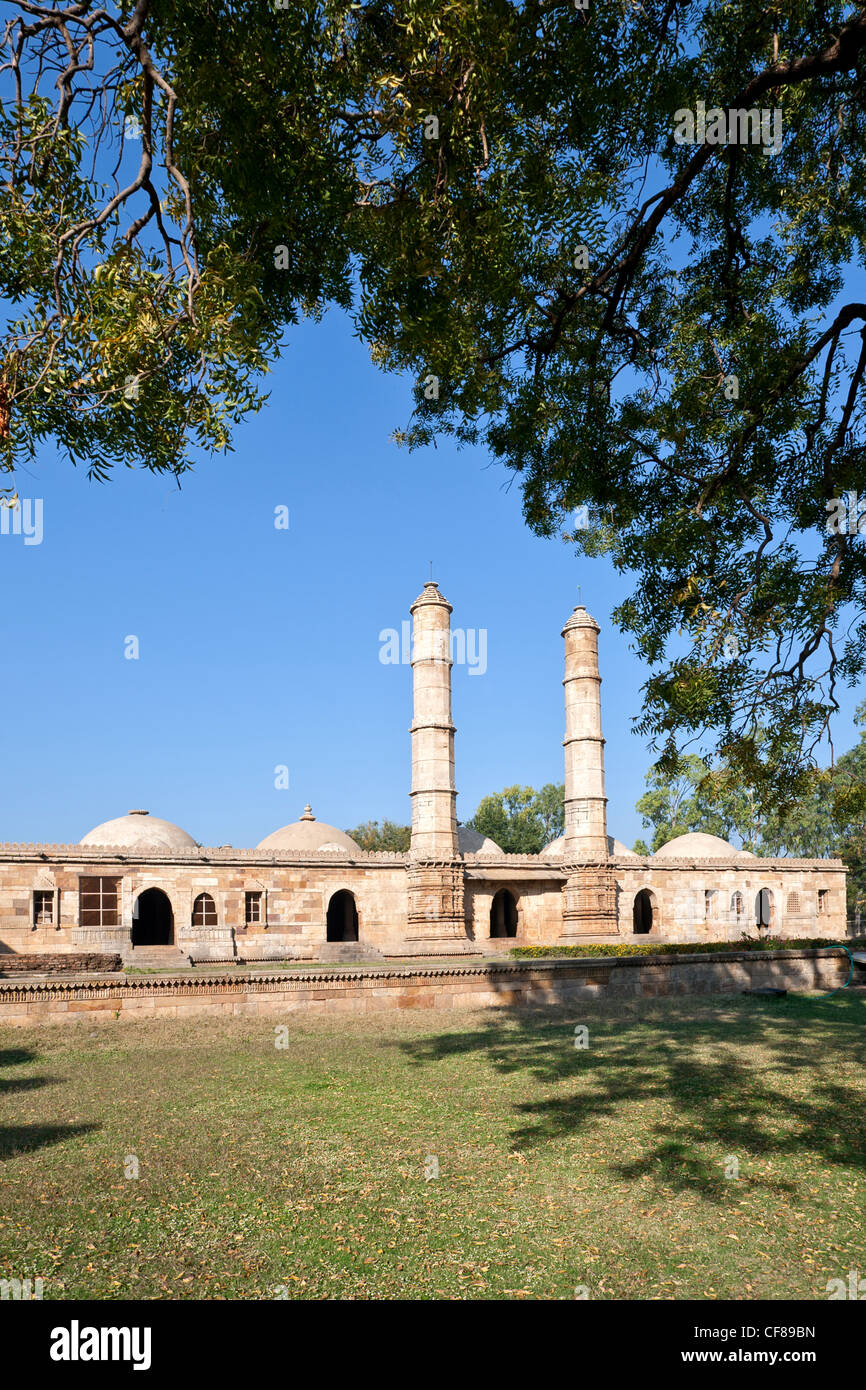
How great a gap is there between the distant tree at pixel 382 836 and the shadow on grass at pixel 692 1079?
44.4 metres

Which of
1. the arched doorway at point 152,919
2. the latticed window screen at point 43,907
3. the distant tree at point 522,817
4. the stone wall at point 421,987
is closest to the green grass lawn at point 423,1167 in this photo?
the stone wall at point 421,987

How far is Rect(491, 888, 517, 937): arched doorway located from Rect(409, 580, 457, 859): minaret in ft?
16.0

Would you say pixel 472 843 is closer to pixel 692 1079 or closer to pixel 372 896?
pixel 372 896

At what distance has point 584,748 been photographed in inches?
1101

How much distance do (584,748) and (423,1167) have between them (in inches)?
889

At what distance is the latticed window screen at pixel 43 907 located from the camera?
68.0ft

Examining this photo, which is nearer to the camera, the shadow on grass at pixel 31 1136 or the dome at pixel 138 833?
the shadow on grass at pixel 31 1136

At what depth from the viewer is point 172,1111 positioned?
24.6 feet

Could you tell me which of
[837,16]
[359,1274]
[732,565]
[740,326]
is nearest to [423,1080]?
[359,1274]

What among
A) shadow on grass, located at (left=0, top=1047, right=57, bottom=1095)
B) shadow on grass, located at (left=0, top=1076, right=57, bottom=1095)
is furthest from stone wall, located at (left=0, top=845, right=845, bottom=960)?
shadow on grass, located at (left=0, top=1076, right=57, bottom=1095)

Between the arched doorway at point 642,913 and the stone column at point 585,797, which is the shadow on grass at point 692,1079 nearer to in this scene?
the stone column at point 585,797

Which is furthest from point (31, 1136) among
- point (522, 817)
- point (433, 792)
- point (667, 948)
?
point (522, 817)

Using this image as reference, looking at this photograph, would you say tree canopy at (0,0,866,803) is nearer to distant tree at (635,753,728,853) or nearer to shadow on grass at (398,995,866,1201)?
shadow on grass at (398,995,866,1201)

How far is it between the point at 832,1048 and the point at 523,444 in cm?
816
